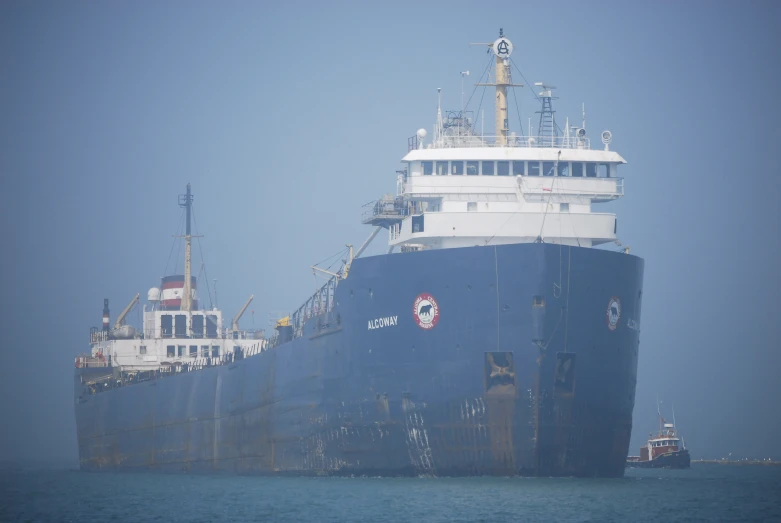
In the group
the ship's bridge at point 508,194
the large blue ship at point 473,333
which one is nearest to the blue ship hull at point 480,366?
the large blue ship at point 473,333

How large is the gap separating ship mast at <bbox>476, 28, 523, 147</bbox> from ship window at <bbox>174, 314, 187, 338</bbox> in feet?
86.1

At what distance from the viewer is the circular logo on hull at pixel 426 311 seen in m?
34.8

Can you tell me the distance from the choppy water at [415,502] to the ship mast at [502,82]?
11.7m

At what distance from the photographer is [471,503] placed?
30.7 meters

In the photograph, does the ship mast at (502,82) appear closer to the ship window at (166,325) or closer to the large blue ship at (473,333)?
the large blue ship at (473,333)

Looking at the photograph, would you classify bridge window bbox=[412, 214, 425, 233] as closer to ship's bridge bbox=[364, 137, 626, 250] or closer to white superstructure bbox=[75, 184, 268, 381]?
ship's bridge bbox=[364, 137, 626, 250]

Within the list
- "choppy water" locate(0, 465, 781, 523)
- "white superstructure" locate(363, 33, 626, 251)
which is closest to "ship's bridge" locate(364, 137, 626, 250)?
"white superstructure" locate(363, 33, 626, 251)

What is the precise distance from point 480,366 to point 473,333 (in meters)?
0.93

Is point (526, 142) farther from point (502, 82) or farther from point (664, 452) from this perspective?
point (664, 452)

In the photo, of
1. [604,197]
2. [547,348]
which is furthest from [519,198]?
[547,348]

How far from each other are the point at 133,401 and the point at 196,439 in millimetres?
6684

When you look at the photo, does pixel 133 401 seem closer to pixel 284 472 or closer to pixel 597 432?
pixel 284 472

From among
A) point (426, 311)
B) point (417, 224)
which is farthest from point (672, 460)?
point (426, 311)

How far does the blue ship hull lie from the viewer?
3344 cm
